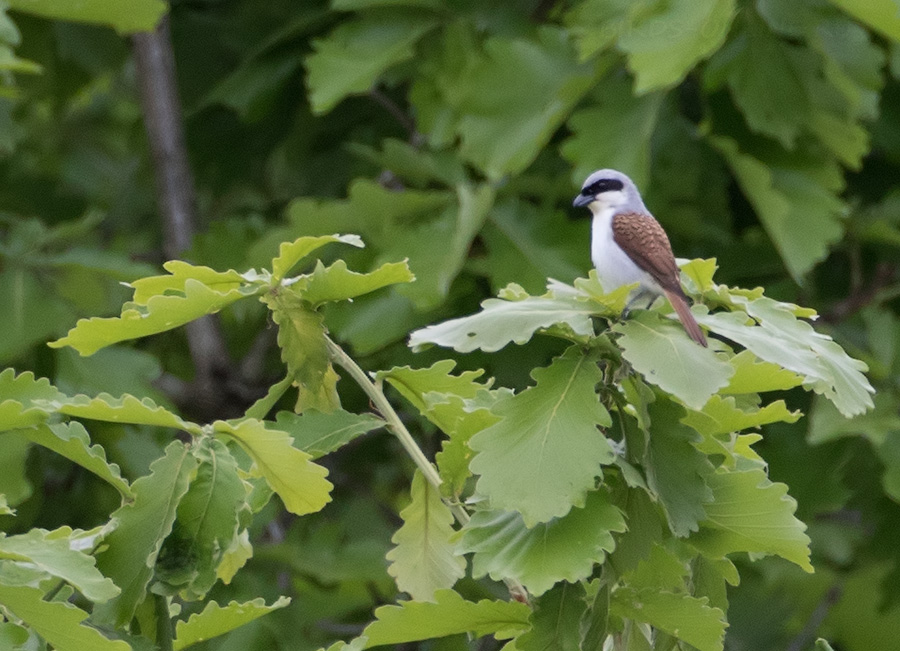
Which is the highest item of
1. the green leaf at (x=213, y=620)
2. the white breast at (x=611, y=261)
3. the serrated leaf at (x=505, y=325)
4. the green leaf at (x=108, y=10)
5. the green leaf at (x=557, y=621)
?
the serrated leaf at (x=505, y=325)

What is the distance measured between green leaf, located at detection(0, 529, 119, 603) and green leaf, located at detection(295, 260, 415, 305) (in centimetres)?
39

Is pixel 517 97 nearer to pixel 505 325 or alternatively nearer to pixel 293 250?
pixel 293 250

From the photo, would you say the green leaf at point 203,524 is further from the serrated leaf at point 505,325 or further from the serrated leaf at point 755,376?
the serrated leaf at point 755,376

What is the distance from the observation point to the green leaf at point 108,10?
335 centimetres

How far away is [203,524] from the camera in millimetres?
1456

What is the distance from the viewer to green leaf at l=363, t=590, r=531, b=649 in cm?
151

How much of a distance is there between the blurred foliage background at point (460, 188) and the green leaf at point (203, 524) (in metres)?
1.62

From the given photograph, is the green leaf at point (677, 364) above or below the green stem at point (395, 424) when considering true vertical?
above

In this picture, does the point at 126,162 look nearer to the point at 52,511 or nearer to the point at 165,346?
the point at 165,346

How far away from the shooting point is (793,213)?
3820 millimetres

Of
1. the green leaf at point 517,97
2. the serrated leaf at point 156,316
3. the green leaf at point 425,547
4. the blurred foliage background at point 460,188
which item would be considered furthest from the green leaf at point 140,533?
the green leaf at point 517,97

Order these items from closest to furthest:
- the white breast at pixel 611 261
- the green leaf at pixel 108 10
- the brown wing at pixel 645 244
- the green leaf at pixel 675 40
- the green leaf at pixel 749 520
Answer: the green leaf at pixel 749 520, the brown wing at pixel 645 244, the white breast at pixel 611 261, the green leaf at pixel 675 40, the green leaf at pixel 108 10

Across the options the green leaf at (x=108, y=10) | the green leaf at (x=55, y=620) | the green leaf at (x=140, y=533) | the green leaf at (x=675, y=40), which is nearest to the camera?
the green leaf at (x=55, y=620)

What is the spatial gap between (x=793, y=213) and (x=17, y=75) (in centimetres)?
284
